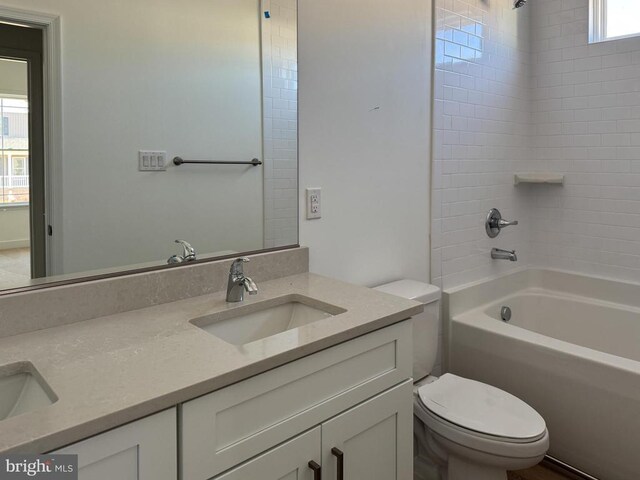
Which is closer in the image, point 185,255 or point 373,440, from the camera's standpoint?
point 373,440

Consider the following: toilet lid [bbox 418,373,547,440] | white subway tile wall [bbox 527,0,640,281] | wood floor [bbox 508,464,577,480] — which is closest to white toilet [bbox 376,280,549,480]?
toilet lid [bbox 418,373,547,440]

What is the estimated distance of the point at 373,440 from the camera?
1289mm

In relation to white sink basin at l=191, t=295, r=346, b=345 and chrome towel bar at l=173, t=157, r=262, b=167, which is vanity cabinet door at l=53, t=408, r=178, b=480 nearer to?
white sink basin at l=191, t=295, r=346, b=345

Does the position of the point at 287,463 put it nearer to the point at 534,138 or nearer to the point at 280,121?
the point at 280,121

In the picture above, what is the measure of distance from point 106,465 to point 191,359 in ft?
0.82

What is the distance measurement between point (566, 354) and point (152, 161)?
1.74 metres

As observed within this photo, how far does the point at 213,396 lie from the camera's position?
928 mm

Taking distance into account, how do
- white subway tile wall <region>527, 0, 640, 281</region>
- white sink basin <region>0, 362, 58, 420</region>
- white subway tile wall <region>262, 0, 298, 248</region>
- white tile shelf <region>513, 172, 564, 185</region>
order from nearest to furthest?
white sink basin <region>0, 362, 58, 420</region> → white subway tile wall <region>262, 0, 298, 248</region> → white subway tile wall <region>527, 0, 640, 281</region> → white tile shelf <region>513, 172, 564, 185</region>

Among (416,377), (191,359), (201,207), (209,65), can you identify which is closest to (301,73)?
(209,65)

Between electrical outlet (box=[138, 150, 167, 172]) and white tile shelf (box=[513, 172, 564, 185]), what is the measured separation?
2.13 metres

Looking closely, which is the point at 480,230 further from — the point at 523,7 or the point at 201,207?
the point at 201,207

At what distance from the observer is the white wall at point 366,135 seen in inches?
Answer: 70.3

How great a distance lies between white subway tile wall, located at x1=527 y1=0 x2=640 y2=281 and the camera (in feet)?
8.47
